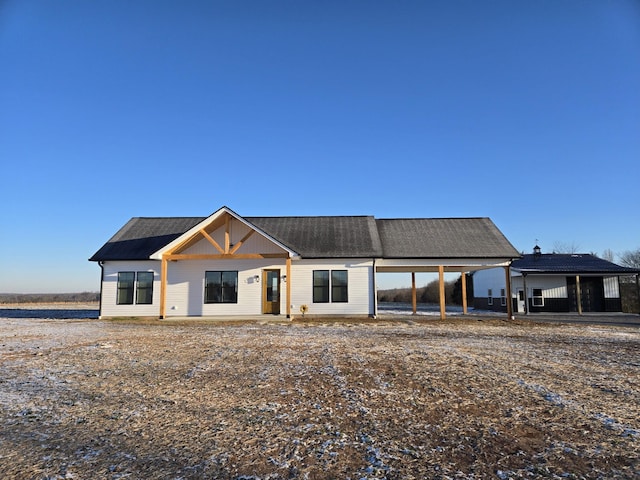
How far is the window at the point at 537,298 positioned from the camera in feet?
82.5

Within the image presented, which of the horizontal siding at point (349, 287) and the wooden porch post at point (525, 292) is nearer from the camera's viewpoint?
the horizontal siding at point (349, 287)

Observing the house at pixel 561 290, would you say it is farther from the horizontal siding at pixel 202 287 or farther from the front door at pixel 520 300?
the horizontal siding at pixel 202 287

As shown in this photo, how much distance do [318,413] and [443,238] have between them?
54.9 ft

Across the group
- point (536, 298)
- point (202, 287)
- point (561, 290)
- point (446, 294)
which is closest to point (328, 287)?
point (202, 287)

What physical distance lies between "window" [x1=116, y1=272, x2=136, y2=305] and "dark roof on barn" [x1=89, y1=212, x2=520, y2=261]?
2.71ft

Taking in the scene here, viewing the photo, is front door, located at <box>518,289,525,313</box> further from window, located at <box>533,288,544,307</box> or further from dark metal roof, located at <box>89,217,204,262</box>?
dark metal roof, located at <box>89,217,204,262</box>

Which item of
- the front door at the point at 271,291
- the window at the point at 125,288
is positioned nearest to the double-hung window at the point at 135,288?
the window at the point at 125,288

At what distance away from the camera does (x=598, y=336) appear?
12320mm

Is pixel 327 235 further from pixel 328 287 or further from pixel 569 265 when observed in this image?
pixel 569 265

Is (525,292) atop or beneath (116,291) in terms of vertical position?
beneath

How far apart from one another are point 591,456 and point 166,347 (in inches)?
333

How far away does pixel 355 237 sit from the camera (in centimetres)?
1955

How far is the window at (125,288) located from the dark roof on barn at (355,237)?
2.71ft

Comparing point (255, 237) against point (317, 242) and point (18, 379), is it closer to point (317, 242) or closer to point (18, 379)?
point (317, 242)
